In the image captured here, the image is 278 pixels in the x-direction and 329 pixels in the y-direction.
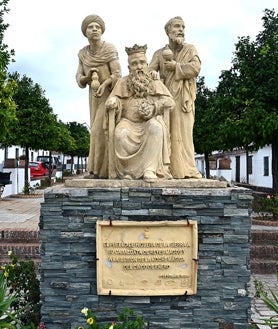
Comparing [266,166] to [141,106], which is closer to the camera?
[141,106]

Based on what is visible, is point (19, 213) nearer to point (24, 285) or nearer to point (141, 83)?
point (24, 285)

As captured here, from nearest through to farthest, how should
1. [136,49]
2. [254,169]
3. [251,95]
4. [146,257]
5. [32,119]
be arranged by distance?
[146,257], [136,49], [251,95], [32,119], [254,169]

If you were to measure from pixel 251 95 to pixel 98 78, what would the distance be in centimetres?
716

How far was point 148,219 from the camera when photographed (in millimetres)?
4715

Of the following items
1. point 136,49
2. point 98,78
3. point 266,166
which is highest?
point 136,49

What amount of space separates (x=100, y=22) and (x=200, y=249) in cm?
267

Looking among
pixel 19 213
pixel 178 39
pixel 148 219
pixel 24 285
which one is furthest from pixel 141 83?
pixel 19 213

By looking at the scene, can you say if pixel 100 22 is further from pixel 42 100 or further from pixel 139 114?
pixel 42 100

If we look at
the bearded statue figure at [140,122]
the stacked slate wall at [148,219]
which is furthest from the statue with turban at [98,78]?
the stacked slate wall at [148,219]

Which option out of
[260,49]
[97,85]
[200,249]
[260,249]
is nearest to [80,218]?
[200,249]

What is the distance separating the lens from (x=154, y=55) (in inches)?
225

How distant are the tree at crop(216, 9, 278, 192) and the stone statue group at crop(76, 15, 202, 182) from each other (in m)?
6.15

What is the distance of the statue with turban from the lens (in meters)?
5.45

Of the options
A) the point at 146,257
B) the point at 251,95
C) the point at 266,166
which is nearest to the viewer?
the point at 146,257
